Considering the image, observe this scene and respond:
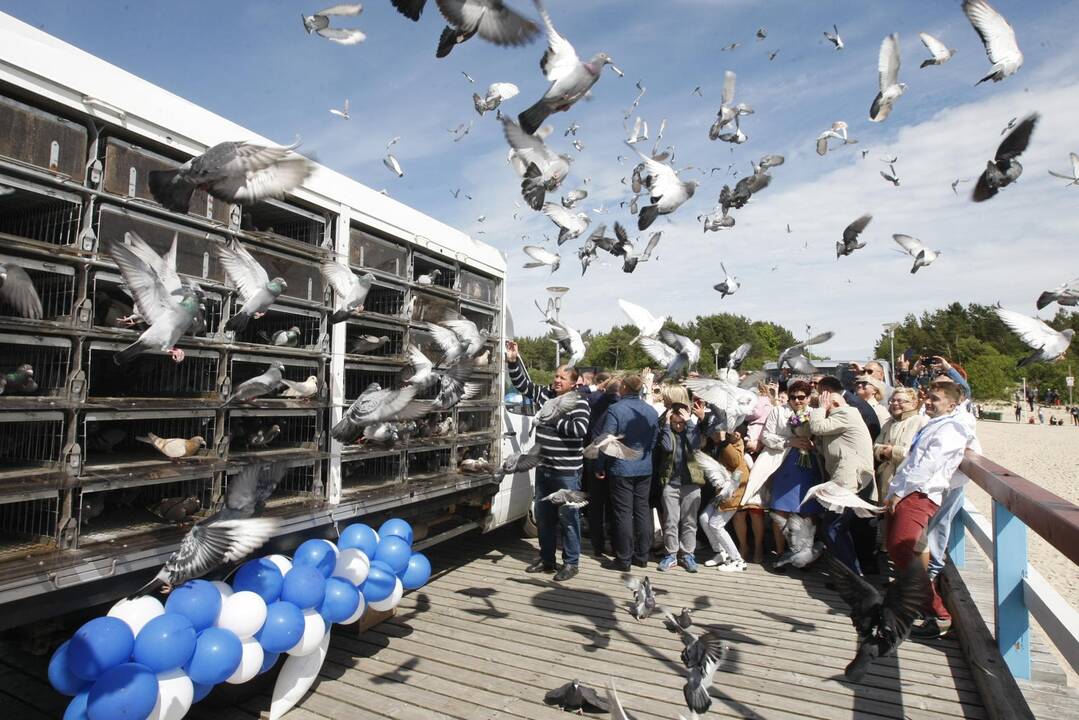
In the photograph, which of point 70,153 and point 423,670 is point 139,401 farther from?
point 423,670

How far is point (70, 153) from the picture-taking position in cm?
297

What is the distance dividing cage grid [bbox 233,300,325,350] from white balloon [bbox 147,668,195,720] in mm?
2215

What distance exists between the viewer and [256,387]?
3.85 m

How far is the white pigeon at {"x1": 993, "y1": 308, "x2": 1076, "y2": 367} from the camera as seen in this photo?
4.96m

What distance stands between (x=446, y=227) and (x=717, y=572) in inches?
183

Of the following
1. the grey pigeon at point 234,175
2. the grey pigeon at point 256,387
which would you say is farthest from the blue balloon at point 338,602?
the grey pigeon at point 234,175

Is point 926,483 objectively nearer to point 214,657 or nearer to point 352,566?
point 352,566

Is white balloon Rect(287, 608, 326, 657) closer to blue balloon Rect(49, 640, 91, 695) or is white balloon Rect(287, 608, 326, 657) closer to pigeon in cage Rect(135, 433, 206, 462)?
blue balloon Rect(49, 640, 91, 695)

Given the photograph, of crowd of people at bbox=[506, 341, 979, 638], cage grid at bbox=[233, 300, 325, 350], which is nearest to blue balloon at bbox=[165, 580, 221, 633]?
cage grid at bbox=[233, 300, 325, 350]

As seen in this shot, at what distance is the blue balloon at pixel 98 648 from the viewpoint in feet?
8.71

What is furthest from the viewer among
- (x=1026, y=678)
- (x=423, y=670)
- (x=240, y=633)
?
(x=423, y=670)

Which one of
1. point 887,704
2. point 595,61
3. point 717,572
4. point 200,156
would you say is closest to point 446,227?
point 595,61

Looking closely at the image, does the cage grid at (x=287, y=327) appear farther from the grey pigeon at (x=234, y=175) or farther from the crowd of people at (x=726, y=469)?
the crowd of people at (x=726, y=469)

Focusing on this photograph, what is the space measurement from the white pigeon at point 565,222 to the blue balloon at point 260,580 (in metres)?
4.21
